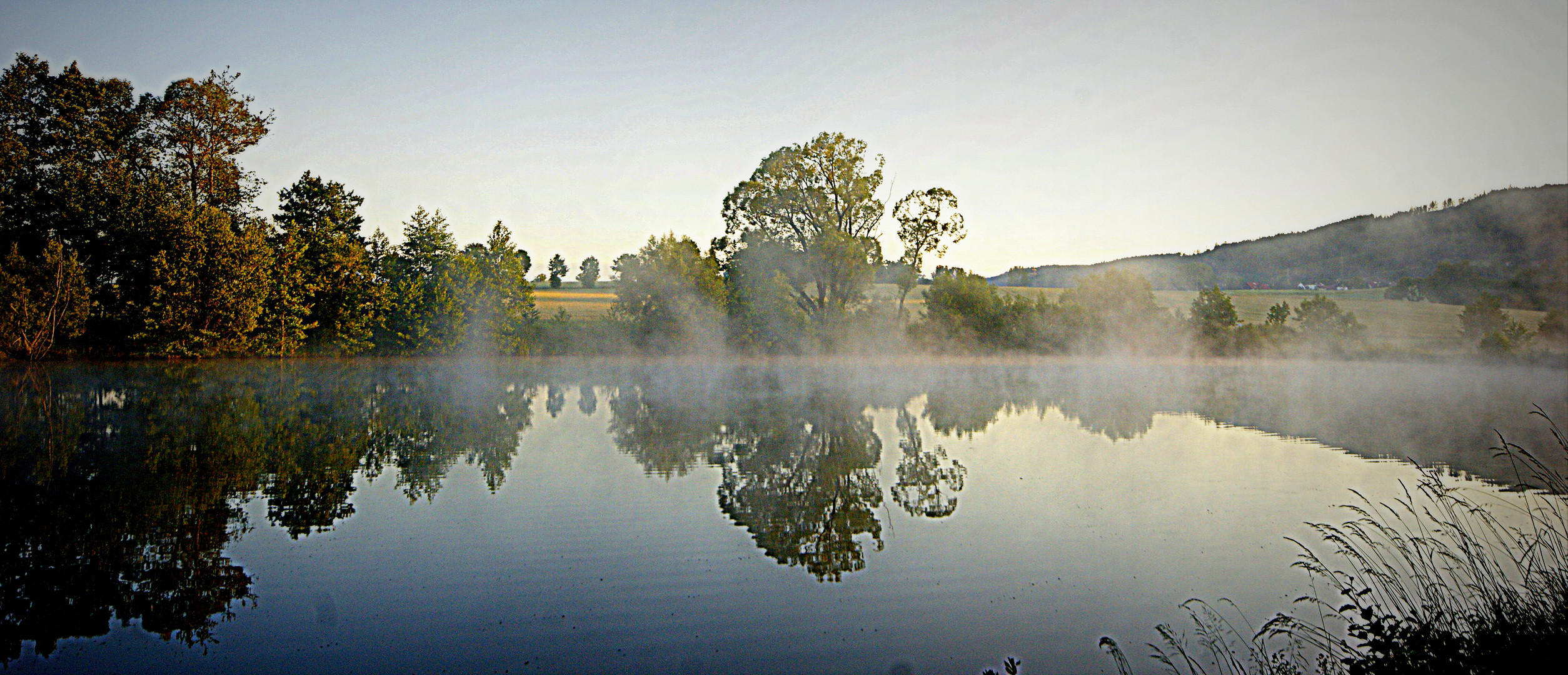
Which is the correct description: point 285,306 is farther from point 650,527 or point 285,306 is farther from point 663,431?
point 650,527

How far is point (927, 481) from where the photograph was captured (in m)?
9.62

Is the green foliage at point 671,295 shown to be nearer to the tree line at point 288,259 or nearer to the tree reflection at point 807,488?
the tree line at point 288,259

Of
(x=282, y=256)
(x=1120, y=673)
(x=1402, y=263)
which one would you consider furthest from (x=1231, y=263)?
(x=1120, y=673)

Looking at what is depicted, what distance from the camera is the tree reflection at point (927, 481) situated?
8.28 meters

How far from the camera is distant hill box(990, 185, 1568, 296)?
70.4ft

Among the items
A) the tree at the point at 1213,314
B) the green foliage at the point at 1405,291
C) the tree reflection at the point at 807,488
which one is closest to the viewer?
the tree reflection at the point at 807,488

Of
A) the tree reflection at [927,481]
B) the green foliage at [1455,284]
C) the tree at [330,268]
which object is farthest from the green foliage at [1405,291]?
Result: the tree at [330,268]

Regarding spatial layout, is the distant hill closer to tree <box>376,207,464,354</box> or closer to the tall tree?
tree <box>376,207,464,354</box>

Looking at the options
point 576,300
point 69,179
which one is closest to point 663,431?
point 69,179

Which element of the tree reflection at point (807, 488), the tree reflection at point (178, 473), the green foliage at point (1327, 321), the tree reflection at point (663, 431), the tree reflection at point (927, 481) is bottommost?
the tree reflection at point (927, 481)

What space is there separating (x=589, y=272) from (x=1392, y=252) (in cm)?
6329

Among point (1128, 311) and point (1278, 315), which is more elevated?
point (1128, 311)

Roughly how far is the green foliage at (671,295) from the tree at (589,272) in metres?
39.5

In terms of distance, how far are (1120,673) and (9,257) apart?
37.0 metres
